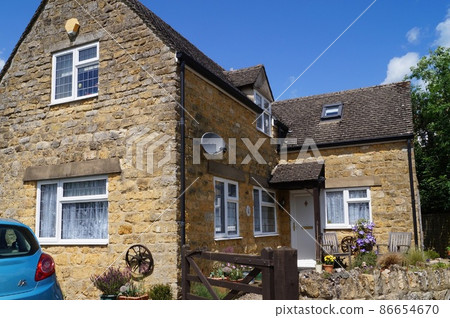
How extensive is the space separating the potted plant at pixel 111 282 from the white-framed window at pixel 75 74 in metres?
4.29

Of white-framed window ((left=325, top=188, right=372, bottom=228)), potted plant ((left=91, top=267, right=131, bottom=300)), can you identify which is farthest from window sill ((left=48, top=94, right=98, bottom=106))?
white-framed window ((left=325, top=188, right=372, bottom=228))

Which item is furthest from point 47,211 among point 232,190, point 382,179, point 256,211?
point 382,179

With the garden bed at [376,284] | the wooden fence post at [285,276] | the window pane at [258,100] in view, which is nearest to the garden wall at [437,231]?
the garden bed at [376,284]

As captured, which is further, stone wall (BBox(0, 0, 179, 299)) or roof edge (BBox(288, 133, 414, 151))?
roof edge (BBox(288, 133, 414, 151))

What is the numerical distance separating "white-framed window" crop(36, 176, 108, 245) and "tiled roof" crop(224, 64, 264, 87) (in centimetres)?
601

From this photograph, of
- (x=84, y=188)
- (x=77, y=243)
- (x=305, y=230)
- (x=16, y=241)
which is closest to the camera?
(x=16, y=241)

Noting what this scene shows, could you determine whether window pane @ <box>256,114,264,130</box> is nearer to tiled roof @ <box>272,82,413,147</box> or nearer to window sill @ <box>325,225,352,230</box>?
tiled roof @ <box>272,82,413,147</box>

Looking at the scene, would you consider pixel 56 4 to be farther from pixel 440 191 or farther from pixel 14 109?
pixel 440 191

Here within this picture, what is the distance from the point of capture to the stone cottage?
29.9ft

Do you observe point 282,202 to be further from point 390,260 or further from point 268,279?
point 268,279

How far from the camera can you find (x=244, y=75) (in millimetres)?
14266

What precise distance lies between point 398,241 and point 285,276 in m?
9.80

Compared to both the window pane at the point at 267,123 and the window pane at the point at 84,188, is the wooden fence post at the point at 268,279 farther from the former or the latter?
the window pane at the point at 267,123

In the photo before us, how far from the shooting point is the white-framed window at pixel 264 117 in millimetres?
14172
